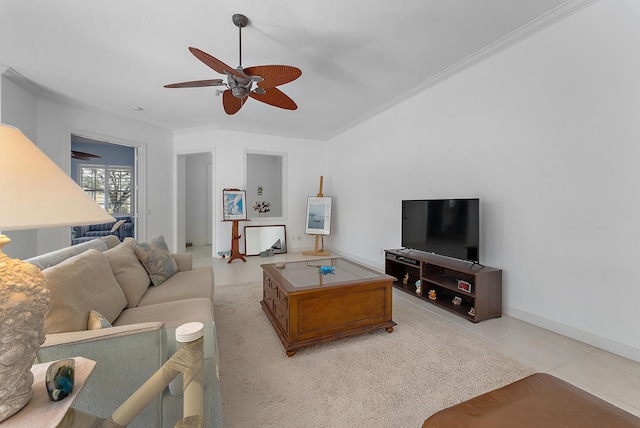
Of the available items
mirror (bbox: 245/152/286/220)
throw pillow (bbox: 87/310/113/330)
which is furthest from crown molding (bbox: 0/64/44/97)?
mirror (bbox: 245/152/286/220)

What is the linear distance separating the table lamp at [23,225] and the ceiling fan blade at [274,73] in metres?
1.92

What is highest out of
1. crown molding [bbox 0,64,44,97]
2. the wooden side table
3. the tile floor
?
crown molding [bbox 0,64,44,97]

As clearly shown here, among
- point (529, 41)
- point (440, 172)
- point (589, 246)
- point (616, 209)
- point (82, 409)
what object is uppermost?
point (529, 41)

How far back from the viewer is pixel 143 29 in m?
2.61

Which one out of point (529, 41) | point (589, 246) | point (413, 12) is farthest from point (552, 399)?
point (529, 41)

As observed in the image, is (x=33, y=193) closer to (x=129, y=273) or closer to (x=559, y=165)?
(x=129, y=273)

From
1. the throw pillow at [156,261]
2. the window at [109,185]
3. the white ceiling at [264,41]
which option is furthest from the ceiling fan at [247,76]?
the window at [109,185]

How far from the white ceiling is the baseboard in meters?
2.77

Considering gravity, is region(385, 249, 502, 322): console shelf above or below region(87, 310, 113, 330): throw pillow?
below

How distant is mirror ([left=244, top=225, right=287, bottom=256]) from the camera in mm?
6023

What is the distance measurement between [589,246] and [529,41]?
79.8 inches

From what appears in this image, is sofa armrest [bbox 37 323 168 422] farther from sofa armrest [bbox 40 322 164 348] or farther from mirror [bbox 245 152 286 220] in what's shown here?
mirror [bbox 245 152 286 220]

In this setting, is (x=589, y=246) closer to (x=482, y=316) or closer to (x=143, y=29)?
(x=482, y=316)

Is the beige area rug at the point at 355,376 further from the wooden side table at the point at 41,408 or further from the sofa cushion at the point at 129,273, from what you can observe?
the wooden side table at the point at 41,408
